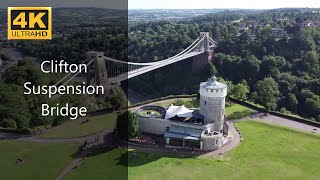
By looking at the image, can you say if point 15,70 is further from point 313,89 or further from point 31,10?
point 313,89

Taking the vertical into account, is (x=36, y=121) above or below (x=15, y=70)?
below

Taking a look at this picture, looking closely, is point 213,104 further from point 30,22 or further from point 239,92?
point 30,22

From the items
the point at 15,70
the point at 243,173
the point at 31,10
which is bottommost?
the point at 243,173

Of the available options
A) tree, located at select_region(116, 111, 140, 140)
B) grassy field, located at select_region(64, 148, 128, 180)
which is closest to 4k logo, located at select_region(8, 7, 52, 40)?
grassy field, located at select_region(64, 148, 128, 180)

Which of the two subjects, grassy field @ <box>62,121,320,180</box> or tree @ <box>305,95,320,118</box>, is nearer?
grassy field @ <box>62,121,320,180</box>

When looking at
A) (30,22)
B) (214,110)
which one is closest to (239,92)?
(214,110)

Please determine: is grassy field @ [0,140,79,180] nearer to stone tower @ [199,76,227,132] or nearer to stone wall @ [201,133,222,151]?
stone wall @ [201,133,222,151]

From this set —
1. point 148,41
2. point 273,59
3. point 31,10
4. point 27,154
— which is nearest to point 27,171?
point 27,154
